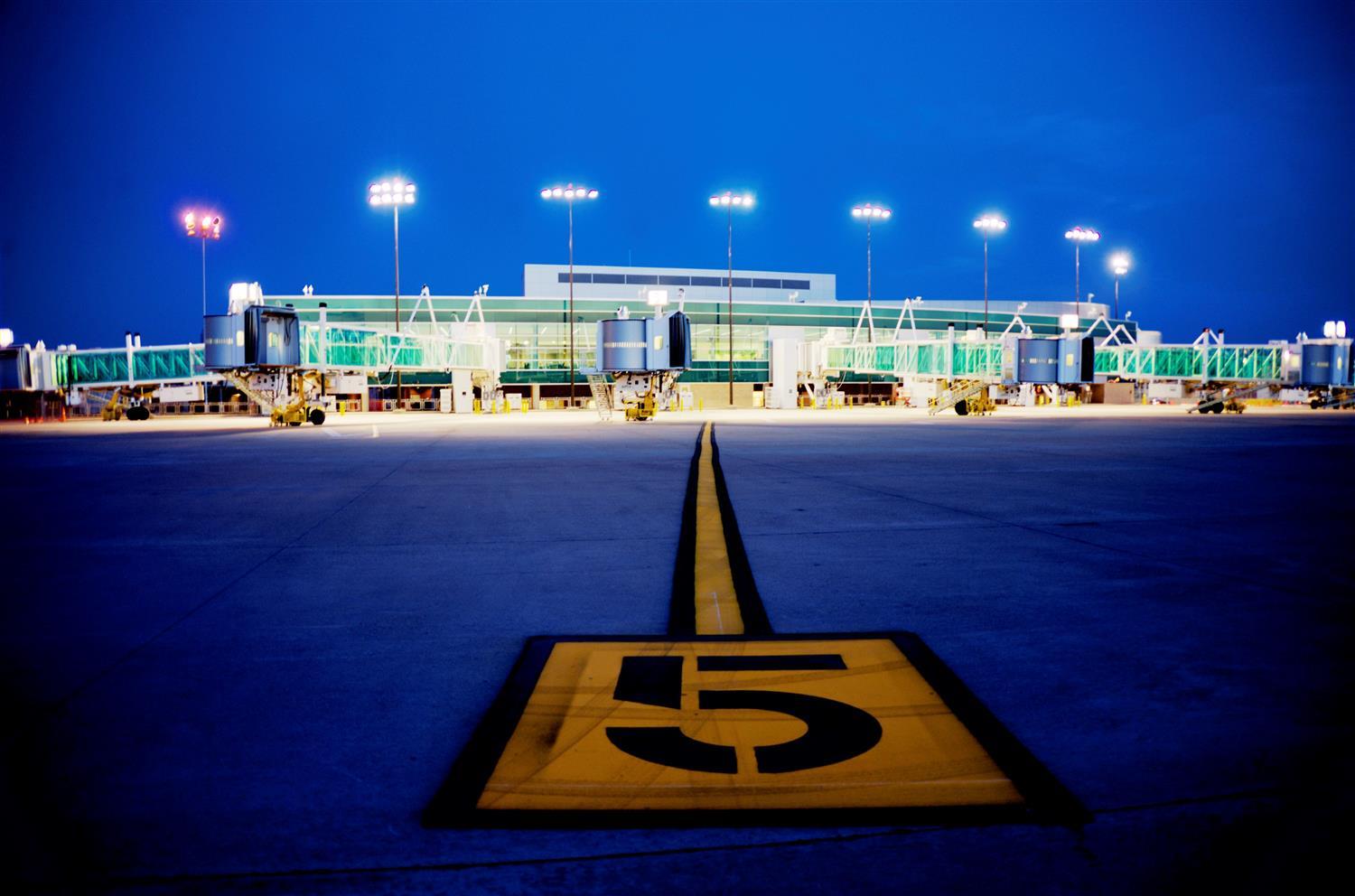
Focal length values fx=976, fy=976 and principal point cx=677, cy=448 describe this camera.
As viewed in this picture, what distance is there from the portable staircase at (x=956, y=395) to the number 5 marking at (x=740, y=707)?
5276 centimetres

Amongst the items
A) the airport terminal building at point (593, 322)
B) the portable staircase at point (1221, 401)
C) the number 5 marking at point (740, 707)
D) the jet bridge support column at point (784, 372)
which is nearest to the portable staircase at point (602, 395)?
the airport terminal building at point (593, 322)

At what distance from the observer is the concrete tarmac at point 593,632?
3.04m

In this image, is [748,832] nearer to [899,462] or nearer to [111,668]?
[111,668]

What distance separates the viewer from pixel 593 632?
599 cm

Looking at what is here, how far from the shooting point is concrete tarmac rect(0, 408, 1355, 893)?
9.98 ft

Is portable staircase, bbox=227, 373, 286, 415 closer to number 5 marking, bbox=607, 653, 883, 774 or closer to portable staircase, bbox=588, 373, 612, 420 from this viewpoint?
portable staircase, bbox=588, 373, 612, 420

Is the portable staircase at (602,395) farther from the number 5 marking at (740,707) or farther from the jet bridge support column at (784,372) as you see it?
the number 5 marking at (740,707)

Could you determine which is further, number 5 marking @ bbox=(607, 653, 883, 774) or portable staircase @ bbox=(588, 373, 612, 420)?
portable staircase @ bbox=(588, 373, 612, 420)

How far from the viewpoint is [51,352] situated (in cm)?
5625

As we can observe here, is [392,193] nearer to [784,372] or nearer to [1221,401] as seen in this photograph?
[784,372]

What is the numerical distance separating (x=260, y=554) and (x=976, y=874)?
7.69 m

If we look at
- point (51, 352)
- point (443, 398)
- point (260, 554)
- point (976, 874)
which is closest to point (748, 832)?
point (976, 874)

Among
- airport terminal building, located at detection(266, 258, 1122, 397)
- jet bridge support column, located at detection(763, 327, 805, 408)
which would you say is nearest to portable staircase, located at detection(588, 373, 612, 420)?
airport terminal building, located at detection(266, 258, 1122, 397)

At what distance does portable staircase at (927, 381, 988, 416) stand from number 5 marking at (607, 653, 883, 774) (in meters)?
52.8
